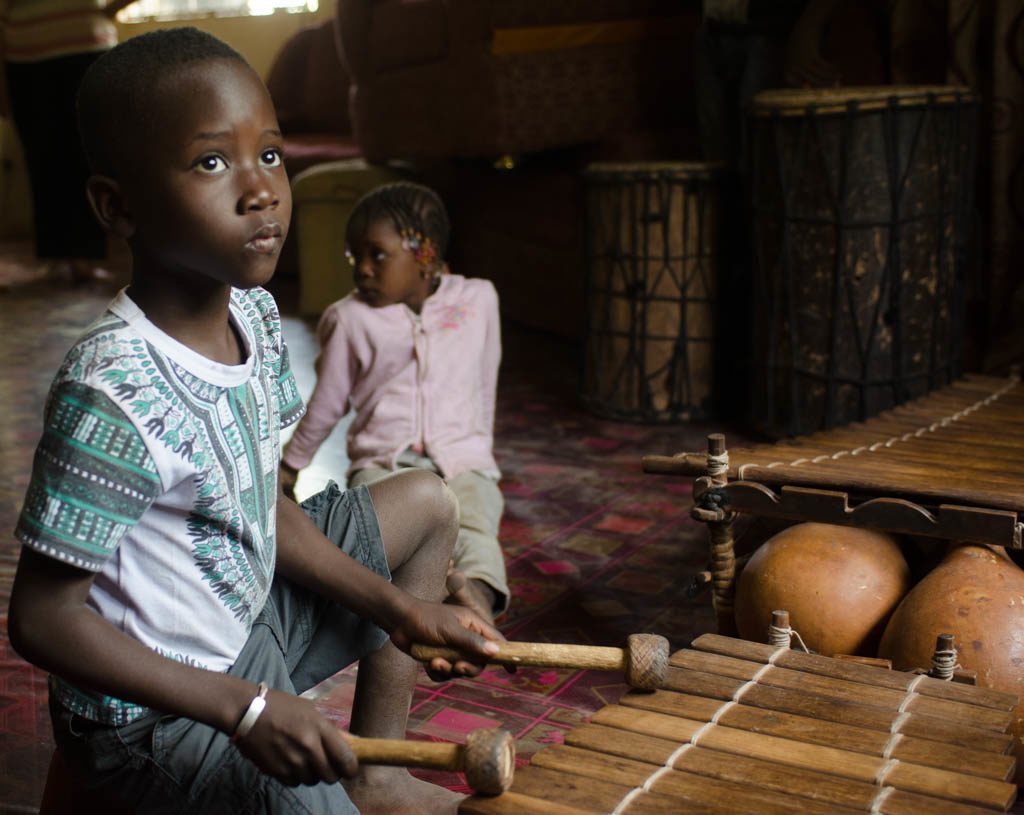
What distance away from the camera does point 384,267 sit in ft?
8.27

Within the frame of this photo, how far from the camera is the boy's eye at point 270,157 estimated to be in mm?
1270

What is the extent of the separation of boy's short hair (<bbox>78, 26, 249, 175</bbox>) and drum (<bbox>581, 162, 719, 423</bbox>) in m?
2.71

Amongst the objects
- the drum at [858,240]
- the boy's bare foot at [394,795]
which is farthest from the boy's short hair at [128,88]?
the drum at [858,240]

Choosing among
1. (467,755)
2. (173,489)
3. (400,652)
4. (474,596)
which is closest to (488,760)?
(467,755)

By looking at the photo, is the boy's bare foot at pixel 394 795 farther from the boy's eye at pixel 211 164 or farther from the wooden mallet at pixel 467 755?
the boy's eye at pixel 211 164

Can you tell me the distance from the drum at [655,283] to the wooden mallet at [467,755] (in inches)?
111

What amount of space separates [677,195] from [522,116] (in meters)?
0.95

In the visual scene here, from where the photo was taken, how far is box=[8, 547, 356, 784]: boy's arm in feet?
3.76

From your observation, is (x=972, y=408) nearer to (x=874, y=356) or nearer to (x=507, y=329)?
(x=874, y=356)

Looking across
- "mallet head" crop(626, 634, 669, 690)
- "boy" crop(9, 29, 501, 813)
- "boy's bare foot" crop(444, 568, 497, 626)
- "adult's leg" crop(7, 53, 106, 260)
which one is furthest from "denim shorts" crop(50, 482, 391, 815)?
"adult's leg" crop(7, 53, 106, 260)

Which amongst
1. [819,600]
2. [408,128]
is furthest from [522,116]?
[819,600]

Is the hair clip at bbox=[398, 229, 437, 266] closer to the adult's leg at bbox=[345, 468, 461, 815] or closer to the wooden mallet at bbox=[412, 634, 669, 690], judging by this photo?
the adult's leg at bbox=[345, 468, 461, 815]

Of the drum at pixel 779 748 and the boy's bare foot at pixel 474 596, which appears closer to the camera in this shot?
the drum at pixel 779 748

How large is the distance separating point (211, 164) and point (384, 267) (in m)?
1.30
